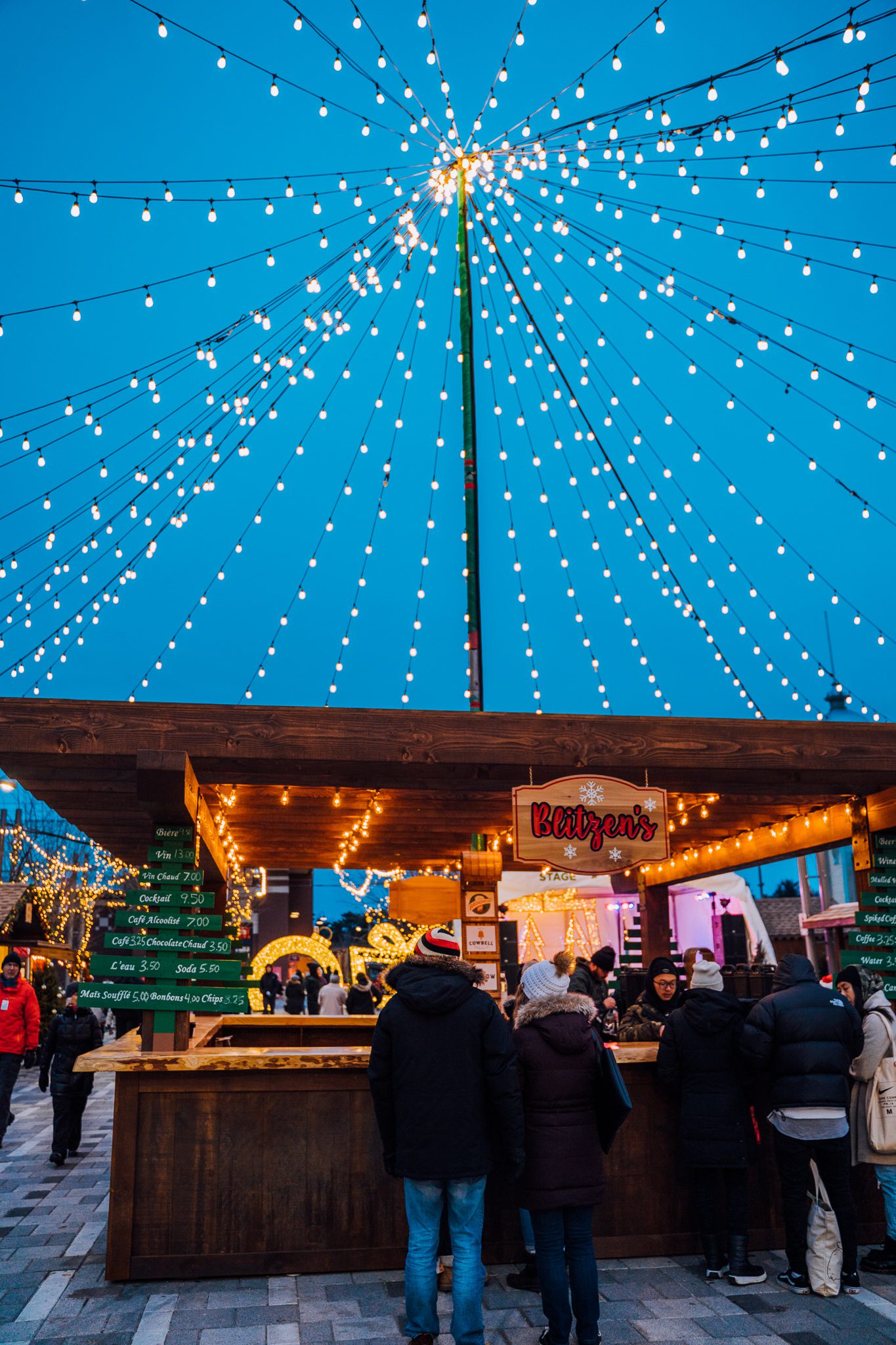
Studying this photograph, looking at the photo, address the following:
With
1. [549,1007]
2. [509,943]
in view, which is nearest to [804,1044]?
[549,1007]

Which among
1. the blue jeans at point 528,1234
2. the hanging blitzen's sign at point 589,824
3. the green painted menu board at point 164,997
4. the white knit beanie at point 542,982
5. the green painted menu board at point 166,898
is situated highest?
the hanging blitzen's sign at point 589,824

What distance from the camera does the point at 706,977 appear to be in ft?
16.5

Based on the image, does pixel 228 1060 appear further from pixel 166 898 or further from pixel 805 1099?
pixel 805 1099

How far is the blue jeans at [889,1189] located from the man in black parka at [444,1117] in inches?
97.3

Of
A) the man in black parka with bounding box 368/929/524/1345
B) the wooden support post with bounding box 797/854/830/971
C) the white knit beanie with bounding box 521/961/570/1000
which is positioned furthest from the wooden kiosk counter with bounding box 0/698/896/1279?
the wooden support post with bounding box 797/854/830/971

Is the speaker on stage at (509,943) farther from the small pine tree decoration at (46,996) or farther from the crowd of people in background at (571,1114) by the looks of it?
the crowd of people in background at (571,1114)

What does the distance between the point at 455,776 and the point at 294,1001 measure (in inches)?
477

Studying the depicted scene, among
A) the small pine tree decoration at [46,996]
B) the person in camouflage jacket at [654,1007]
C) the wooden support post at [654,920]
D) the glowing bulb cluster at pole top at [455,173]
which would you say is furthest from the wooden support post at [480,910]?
the small pine tree decoration at [46,996]

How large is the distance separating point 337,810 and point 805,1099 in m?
5.34

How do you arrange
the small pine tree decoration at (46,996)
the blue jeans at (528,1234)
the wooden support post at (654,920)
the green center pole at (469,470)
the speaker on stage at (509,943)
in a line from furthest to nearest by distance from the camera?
the speaker on stage at (509,943)
the small pine tree decoration at (46,996)
the wooden support post at (654,920)
the green center pole at (469,470)
the blue jeans at (528,1234)

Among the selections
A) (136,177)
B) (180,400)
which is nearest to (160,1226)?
(180,400)

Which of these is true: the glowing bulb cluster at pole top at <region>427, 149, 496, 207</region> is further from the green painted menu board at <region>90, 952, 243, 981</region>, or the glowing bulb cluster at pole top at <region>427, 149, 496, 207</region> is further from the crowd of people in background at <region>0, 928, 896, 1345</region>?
the crowd of people in background at <region>0, 928, 896, 1345</region>

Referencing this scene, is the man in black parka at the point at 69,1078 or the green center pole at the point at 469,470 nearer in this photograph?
the man in black parka at the point at 69,1078

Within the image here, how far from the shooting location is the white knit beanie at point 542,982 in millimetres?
4176
